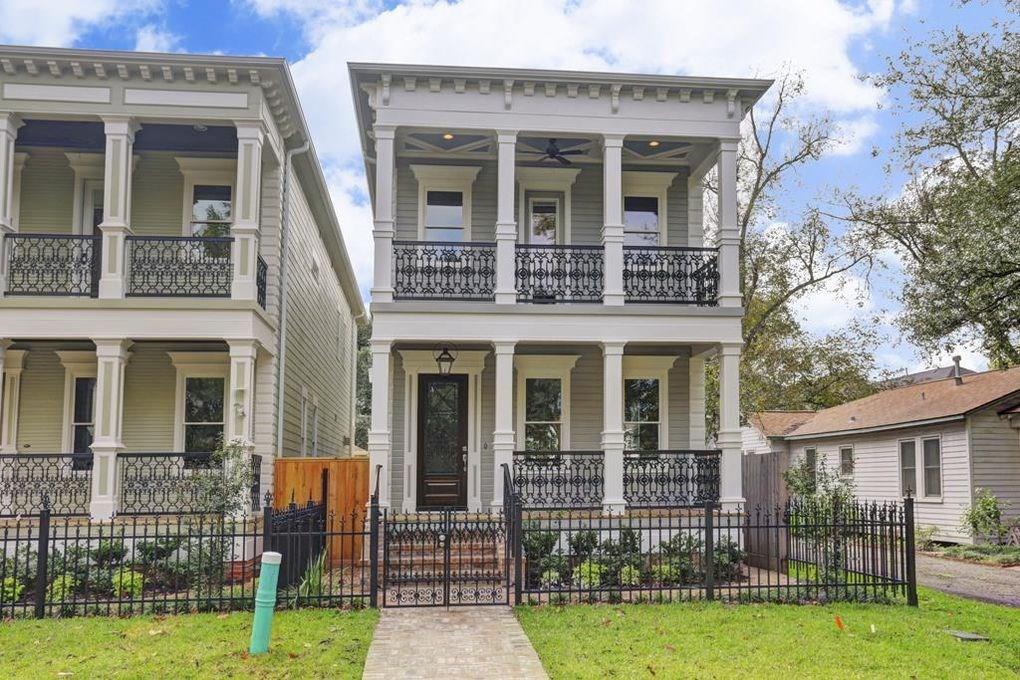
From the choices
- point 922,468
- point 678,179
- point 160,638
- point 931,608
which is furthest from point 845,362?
point 160,638

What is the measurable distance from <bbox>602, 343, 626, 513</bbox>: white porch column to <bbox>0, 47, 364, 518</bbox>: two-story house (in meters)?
5.42

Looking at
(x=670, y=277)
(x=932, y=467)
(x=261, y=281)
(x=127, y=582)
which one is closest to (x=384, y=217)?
(x=261, y=281)

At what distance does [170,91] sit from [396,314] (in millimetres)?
4765

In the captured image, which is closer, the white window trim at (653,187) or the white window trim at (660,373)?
the white window trim at (660,373)

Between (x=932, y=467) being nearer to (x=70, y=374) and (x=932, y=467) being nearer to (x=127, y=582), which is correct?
(x=127, y=582)

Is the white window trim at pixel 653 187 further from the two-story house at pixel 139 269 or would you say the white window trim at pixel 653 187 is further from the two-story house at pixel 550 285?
the two-story house at pixel 139 269

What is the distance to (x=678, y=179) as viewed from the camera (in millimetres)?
15750

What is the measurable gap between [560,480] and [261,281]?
5905 mm

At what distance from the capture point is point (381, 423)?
12.8 m

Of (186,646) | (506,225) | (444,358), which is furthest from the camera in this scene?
(444,358)

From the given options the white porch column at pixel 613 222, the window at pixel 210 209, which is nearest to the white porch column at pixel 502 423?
the white porch column at pixel 613 222

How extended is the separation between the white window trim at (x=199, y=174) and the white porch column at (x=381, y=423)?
12.5 feet

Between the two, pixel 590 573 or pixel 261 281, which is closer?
pixel 590 573

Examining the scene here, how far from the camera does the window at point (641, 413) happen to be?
50.2 feet
